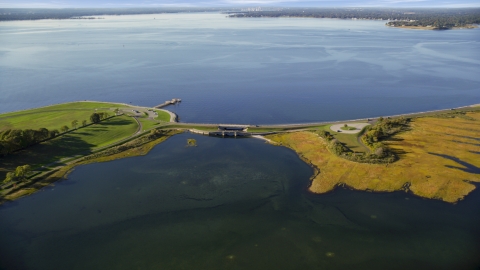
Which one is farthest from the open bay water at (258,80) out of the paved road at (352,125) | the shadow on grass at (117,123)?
the shadow on grass at (117,123)

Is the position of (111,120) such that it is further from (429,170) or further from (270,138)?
(429,170)

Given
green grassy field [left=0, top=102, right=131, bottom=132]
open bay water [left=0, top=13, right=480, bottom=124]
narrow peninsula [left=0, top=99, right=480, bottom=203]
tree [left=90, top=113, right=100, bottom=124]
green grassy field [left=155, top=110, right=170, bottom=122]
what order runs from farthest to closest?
open bay water [left=0, top=13, right=480, bottom=124], green grassy field [left=155, top=110, right=170, bottom=122], green grassy field [left=0, top=102, right=131, bottom=132], tree [left=90, top=113, right=100, bottom=124], narrow peninsula [left=0, top=99, right=480, bottom=203]

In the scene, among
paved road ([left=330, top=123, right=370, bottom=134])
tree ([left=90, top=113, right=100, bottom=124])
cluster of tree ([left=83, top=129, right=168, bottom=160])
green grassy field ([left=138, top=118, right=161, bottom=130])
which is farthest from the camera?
green grassy field ([left=138, top=118, right=161, bottom=130])

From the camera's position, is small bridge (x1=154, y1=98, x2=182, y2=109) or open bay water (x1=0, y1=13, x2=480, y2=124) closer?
open bay water (x1=0, y1=13, x2=480, y2=124)

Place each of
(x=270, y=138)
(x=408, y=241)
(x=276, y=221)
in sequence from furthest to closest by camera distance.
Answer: (x=270, y=138), (x=276, y=221), (x=408, y=241)

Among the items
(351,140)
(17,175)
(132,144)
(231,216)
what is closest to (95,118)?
(132,144)

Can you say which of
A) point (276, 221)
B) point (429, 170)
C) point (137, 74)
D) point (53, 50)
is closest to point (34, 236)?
point (276, 221)

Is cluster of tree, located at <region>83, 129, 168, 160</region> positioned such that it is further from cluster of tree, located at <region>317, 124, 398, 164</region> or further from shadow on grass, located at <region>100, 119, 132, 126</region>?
cluster of tree, located at <region>317, 124, 398, 164</region>

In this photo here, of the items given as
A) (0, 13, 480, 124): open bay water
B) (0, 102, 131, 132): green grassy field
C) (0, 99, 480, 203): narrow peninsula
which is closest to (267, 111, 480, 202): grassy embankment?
(0, 99, 480, 203): narrow peninsula

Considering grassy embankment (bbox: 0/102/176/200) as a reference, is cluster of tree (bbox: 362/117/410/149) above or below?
below
